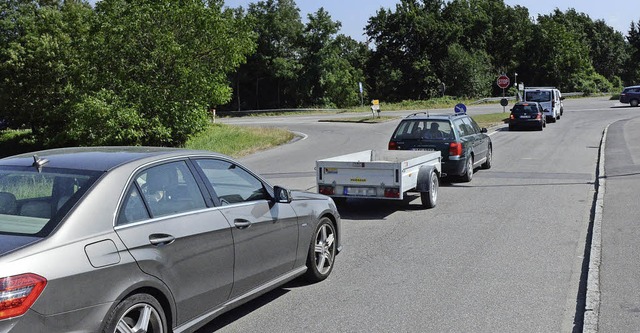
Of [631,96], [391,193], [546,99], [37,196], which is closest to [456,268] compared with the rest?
[391,193]

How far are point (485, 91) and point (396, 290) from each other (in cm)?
8027

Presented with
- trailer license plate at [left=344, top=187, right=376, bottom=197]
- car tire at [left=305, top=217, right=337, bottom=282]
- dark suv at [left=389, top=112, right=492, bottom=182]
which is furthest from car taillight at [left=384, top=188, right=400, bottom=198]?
car tire at [left=305, top=217, right=337, bottom=282]

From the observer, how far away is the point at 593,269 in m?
7.42

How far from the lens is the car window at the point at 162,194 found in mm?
4719

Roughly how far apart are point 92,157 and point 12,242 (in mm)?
1203

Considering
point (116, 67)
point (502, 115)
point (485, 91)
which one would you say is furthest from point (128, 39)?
point (485, 91)

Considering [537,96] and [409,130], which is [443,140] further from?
[537,96]

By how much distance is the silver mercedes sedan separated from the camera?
3907 mm

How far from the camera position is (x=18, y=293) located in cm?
373

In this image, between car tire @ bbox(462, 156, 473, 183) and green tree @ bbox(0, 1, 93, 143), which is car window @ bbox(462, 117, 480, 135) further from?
green tree @ bbox(0, 1, 93, 143)

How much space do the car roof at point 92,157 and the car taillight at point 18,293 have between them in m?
1.12

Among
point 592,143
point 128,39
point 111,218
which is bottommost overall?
point 592,143

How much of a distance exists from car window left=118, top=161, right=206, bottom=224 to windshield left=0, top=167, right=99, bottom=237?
0.31 m

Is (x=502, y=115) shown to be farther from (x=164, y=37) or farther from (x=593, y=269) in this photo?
(x=593, y=269)
